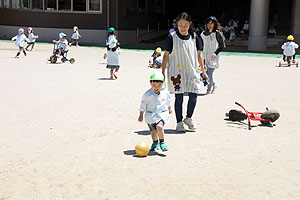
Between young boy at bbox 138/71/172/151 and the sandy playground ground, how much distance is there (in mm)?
279

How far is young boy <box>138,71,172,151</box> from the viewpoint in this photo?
722 cm

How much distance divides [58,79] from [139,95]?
4.04 meters

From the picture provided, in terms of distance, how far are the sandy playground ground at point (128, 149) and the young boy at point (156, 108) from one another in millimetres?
279

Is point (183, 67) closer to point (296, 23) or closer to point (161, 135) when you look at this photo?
point (161, 135)

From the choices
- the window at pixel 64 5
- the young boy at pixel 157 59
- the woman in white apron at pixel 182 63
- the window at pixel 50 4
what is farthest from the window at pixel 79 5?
the woman in white apron at pixel 182 63

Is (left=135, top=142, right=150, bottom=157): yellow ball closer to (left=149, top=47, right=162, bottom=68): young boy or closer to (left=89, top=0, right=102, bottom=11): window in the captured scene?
(left=149, top=47, right=162, bottom=68): young boy

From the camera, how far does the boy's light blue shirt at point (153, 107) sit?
7219mm

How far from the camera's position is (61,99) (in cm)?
1180

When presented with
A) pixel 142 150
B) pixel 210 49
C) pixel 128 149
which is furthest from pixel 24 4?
pixel 142 150

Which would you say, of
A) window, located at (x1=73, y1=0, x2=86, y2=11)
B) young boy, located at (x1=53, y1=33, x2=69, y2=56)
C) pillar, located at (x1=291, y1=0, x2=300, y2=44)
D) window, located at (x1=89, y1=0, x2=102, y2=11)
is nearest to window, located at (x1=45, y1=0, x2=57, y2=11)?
window, located at (x1=73, y1=0, x2=86, y2=11)

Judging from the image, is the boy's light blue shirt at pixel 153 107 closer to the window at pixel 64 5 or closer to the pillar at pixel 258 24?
the pillar at pixel 258 24

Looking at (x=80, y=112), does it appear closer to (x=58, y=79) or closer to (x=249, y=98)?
(x=249, y=98)

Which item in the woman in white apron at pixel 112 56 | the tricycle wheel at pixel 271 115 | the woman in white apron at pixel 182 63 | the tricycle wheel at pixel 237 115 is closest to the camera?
the woman in white apron at pixel 182 63

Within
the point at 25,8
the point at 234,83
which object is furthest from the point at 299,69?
the point at 25,8
